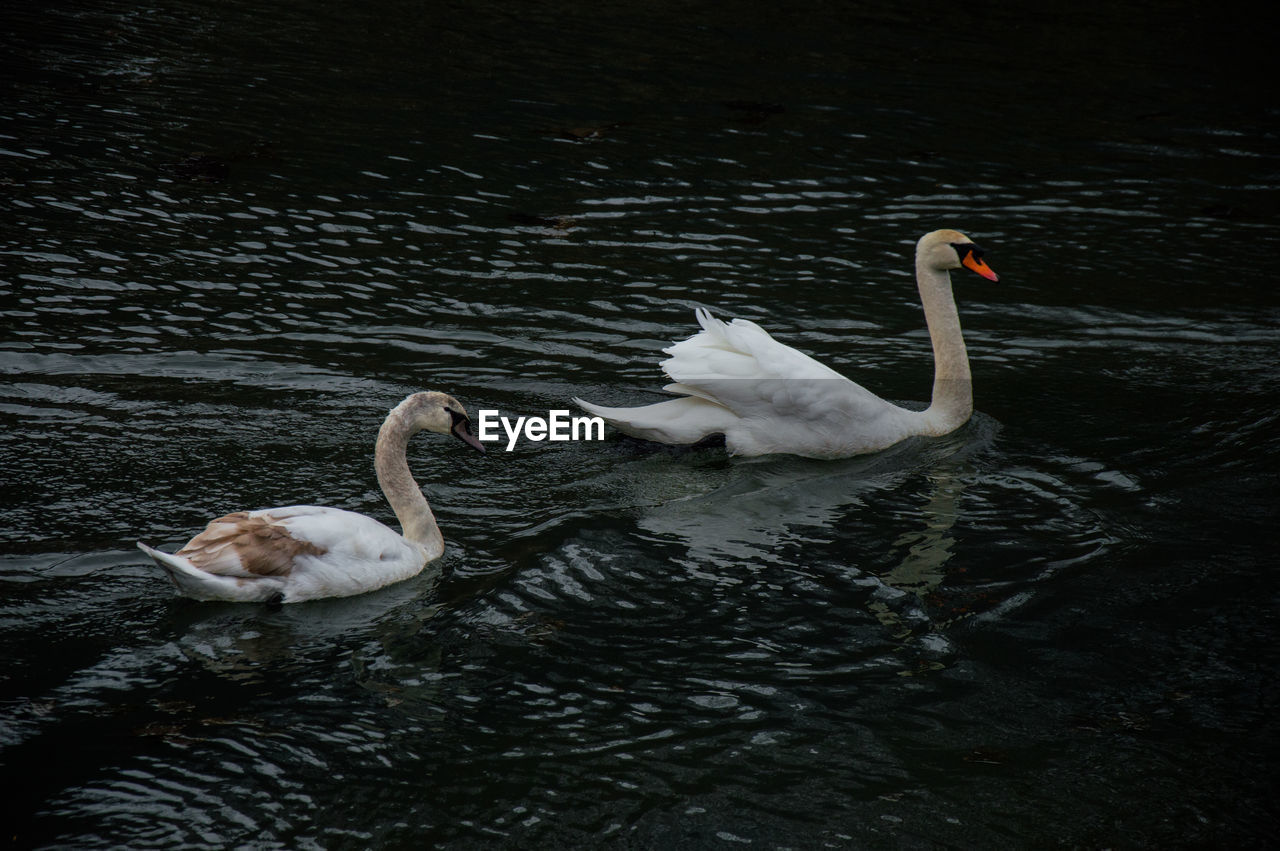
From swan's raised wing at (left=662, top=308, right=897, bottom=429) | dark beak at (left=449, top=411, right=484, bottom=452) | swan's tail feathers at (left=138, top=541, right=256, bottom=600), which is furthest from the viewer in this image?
swan's raised wing at (left=662, top=308, right=897, bottom=429)

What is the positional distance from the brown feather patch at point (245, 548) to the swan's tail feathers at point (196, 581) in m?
0.07

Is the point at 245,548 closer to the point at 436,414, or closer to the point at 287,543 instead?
the point at 287,543

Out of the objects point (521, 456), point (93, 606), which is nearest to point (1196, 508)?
point (521, 456)

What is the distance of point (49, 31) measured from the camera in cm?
1675

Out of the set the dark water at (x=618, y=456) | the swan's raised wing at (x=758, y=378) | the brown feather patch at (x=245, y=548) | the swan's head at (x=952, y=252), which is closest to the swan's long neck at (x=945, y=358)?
the swan's head at (x=952, y=252)

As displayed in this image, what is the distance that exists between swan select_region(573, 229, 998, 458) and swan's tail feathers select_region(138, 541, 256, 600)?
9.06 feet

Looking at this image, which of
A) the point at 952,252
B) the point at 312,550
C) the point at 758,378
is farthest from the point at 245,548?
the point at 952,252

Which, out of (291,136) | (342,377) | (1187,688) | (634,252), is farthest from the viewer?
(291,136)

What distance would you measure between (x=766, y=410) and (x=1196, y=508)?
8.89ft

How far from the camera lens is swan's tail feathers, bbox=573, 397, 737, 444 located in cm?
880

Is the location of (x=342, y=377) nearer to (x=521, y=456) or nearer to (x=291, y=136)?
(x=521, y=456)

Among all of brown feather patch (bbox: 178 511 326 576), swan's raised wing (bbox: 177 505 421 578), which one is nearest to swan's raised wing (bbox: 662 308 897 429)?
swan's raised wing (bbox: 177 505 421 578)

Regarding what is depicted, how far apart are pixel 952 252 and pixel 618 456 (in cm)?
291

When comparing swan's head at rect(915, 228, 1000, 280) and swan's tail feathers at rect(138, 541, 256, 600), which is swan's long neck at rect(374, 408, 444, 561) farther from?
swan's head at rect(915, 228, 1000, 280)
